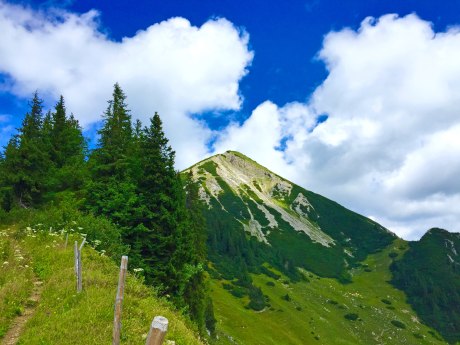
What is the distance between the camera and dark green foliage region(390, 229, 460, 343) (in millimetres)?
134875

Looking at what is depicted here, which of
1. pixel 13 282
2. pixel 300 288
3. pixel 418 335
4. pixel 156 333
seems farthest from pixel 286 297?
pixel 156 333

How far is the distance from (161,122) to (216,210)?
151 m

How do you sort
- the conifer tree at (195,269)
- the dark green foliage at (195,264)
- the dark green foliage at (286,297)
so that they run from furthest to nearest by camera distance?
1. the dark green foliage at (286,297)
2. the dark green foliage at (195,264)
3. the conifer tree at (195,269)

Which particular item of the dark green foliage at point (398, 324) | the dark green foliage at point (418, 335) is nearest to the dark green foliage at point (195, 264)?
the dark green foliage at point (398, 324)

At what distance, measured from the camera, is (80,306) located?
14.0 m

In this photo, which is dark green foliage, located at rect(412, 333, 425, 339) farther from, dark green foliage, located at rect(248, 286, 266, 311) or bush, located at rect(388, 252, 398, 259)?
bush, located at rect(388, 252, 398, 259)

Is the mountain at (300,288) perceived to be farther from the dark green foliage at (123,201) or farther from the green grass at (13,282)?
the green grass at (13,282)

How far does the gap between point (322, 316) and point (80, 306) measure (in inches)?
4006

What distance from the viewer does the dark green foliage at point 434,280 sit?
134875 millimetres

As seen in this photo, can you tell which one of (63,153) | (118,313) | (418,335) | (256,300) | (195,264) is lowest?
(418,335)

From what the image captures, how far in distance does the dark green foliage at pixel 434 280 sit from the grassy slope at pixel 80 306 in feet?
455

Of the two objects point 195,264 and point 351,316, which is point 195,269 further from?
point 351,316

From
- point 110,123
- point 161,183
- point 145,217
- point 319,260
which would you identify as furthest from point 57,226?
point 319,260

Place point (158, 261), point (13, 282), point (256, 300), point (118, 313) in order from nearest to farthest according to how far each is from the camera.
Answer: point (118, 313)
point (13, 282)
point (158, 261)
point (256, 300)
